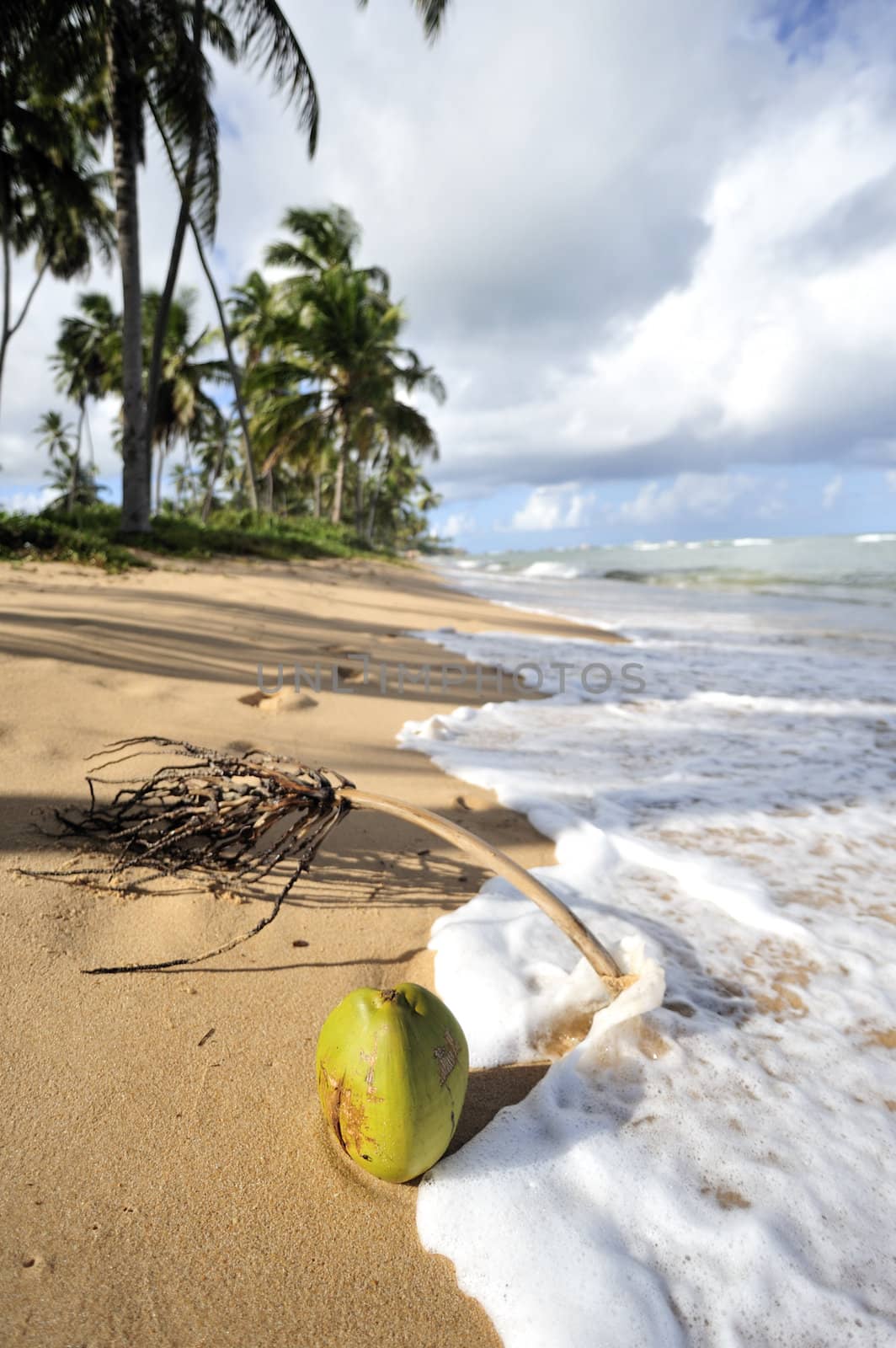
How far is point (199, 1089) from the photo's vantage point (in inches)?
42.3

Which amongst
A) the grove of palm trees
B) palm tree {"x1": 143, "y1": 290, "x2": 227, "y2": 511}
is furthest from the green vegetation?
palm tree {"x1": 143, "y1": 290, "x2": 227, "y2": 511}

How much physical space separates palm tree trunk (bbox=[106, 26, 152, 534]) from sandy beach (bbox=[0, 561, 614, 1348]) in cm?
683

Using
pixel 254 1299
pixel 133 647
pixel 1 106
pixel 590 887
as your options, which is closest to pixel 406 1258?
pixel 254 1299

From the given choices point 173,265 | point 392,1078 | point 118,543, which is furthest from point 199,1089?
point 173,265

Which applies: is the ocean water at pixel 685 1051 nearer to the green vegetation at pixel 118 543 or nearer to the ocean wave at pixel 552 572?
the green vegetation at pixel 118 543

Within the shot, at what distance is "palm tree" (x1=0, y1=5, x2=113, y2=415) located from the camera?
315 inches

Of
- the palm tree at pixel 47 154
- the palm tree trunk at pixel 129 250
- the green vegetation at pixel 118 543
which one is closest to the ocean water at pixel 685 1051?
the green vegetation at pixel 118 543

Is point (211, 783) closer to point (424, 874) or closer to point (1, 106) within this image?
point (424, 874)

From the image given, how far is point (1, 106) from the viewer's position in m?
10.6

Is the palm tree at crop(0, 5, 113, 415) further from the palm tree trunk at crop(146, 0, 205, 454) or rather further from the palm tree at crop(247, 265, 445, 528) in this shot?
the palm tree at crop(247, 265, 445, 528)

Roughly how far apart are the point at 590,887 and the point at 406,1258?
1111mm

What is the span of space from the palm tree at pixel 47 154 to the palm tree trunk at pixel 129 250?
884 mm

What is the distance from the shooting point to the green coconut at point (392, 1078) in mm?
853

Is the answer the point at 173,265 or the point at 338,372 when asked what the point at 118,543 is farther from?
the point at 338,372
